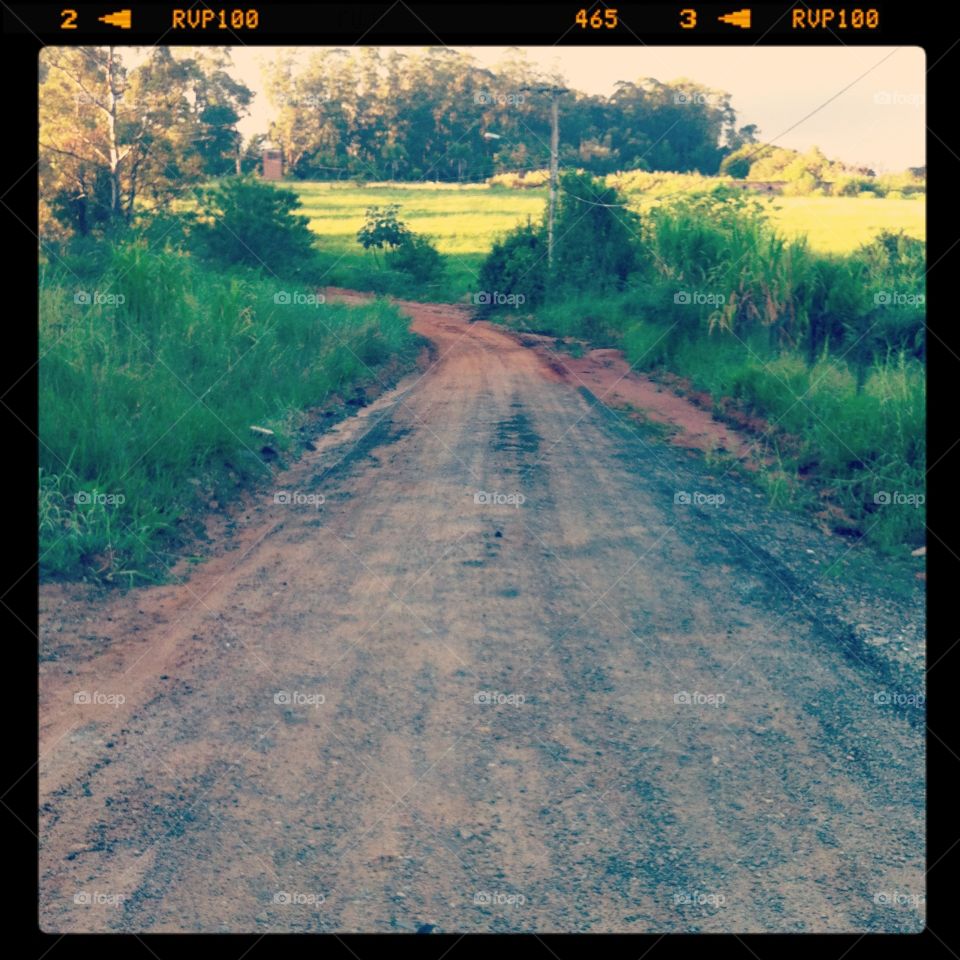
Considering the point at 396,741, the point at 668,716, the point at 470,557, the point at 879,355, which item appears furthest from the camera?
the point at 879,355

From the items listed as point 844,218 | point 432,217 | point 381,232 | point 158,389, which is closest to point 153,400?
point 158,389

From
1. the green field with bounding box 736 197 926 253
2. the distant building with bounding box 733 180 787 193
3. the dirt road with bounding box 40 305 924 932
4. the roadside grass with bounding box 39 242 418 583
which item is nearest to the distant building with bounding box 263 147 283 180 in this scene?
the roadside grass with bounding box 39 242 418 583

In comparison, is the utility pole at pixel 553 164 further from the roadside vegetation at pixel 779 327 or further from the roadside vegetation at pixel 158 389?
the roadside vegetation at pixel 158 389

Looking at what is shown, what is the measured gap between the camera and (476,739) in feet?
12.3

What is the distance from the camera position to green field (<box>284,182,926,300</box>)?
2072 centimetres

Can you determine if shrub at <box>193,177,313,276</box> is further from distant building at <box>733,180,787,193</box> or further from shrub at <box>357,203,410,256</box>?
distant building at <box>733,180,787,193</box>

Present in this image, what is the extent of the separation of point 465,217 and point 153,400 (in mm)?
35464

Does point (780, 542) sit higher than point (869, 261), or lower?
lower

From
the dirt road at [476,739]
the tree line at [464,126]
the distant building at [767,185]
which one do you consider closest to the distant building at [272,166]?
the tree line at [464,126]

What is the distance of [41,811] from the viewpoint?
323cm

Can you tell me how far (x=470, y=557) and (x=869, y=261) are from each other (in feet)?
32.5

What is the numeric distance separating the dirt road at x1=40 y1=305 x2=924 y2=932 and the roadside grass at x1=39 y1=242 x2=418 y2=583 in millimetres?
490
